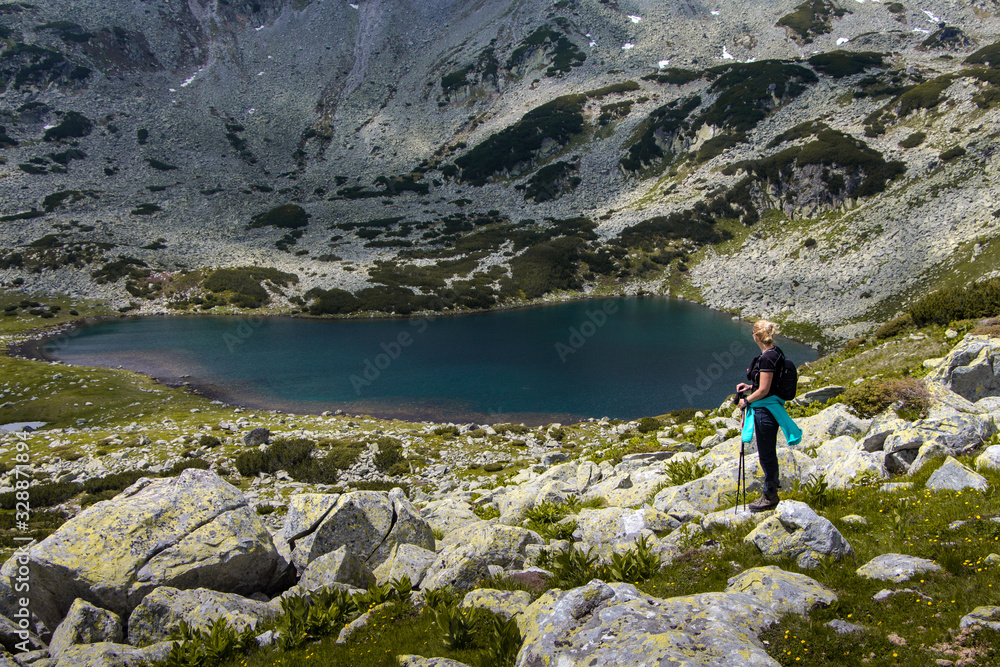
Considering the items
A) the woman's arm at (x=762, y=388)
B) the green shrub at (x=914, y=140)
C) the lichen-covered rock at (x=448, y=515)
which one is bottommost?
the lichen-covered rock at (x=448, y=515)

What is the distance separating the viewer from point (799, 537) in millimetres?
6633

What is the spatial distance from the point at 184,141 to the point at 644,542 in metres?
165

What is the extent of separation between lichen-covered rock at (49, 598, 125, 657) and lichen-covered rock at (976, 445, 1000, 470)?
50.1 feet

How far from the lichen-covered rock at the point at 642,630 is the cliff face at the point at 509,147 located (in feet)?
184

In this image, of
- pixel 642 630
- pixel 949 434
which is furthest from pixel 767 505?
pixel 642 630

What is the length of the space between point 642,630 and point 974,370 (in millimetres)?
15852

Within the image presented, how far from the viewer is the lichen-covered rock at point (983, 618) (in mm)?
4266

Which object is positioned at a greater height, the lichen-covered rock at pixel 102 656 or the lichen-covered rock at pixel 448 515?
the lichen-covered rock at pixel 102 656

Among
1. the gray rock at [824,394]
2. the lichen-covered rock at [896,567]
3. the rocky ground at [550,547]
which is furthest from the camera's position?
the gray rock at [824,394]

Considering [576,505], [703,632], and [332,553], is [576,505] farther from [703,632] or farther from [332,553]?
[703,632]

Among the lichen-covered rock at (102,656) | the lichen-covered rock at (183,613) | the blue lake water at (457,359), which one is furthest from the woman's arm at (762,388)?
the blue lake water at (457,359)

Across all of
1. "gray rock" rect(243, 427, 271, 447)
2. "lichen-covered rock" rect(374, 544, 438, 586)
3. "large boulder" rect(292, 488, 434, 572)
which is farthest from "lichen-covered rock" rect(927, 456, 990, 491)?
"gray rock" rect(243, 427, 271, 447)

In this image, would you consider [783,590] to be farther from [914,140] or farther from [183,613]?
[914,140]

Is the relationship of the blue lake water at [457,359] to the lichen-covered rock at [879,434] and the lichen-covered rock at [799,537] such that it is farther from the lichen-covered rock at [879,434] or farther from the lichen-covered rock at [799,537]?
the lichen-covered rock at [799,537]
